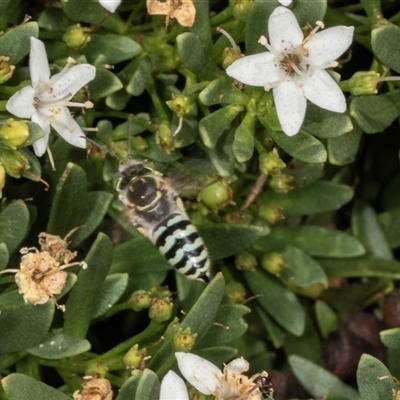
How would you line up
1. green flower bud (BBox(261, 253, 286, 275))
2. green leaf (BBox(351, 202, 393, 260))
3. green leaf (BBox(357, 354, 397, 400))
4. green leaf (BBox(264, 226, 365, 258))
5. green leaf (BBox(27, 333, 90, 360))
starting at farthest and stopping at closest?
1. green leaf (BBox(351, 202, 393, 260))
2. green leaf (BBox(264, 226, 365, 258))
3. green flower bud (BBox(261, 253, 286, 275))
4. green leaf (BBox(27, 333, 90, 360))
5. green leaf (BBox(357, 354, 397, 400))

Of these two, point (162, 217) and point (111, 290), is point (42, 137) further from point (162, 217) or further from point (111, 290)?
point (111, 290)

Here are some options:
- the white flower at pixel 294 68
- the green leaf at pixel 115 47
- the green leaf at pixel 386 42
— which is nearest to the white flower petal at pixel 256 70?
the white flower at pixel 294 68

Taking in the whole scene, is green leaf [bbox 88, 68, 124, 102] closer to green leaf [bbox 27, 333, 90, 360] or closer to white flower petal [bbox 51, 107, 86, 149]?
white flower petal [bbox 51, 107, 86, 149]

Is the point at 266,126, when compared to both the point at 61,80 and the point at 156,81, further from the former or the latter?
the point at 61,80

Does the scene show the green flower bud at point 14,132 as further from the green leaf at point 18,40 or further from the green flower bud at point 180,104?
the green flower bud at point 180,104

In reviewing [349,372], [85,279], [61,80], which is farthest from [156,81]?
[349,372]

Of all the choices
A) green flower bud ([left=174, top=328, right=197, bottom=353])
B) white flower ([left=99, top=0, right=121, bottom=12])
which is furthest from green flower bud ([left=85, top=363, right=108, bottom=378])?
white flower ([left=99, top=0, right=121, bottom=12])

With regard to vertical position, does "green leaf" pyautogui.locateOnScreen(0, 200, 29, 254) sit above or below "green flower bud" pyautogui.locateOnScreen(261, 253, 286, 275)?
above

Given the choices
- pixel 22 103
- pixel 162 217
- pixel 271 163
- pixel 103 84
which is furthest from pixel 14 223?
pixel 271 163
